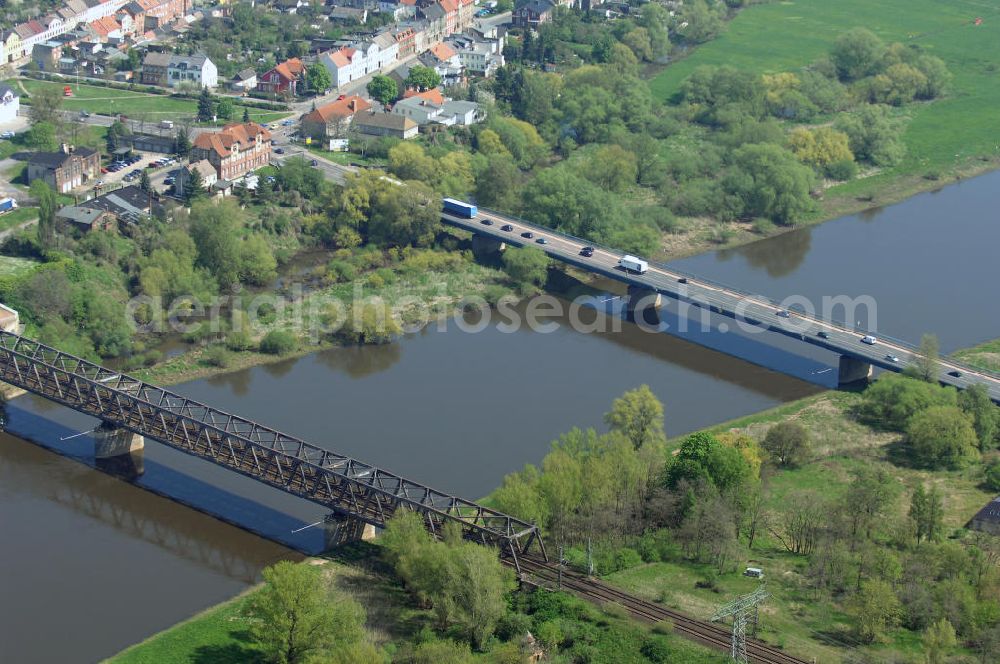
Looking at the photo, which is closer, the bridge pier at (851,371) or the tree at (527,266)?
the bridge pier at (851,371)

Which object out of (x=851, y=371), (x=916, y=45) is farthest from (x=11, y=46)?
(x=916, y=45)

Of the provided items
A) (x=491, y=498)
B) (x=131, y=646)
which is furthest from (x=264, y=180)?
(x=131, y=646)

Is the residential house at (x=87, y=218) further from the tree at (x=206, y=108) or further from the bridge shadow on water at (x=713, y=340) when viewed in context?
the bridge shadow on water at (x=713, y=340)

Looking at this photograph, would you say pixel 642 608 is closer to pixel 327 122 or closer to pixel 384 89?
pixel 327 122

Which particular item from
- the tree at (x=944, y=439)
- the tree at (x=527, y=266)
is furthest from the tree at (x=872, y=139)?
the tree at (x=944, y=439)

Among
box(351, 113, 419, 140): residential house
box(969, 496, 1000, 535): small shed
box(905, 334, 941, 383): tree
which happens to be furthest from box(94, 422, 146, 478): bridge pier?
box(351, 113, 419, 140): residential house

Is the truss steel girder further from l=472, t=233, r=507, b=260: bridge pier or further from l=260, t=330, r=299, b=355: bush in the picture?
l=472, t=233, r=507, b=260: bridge pier
